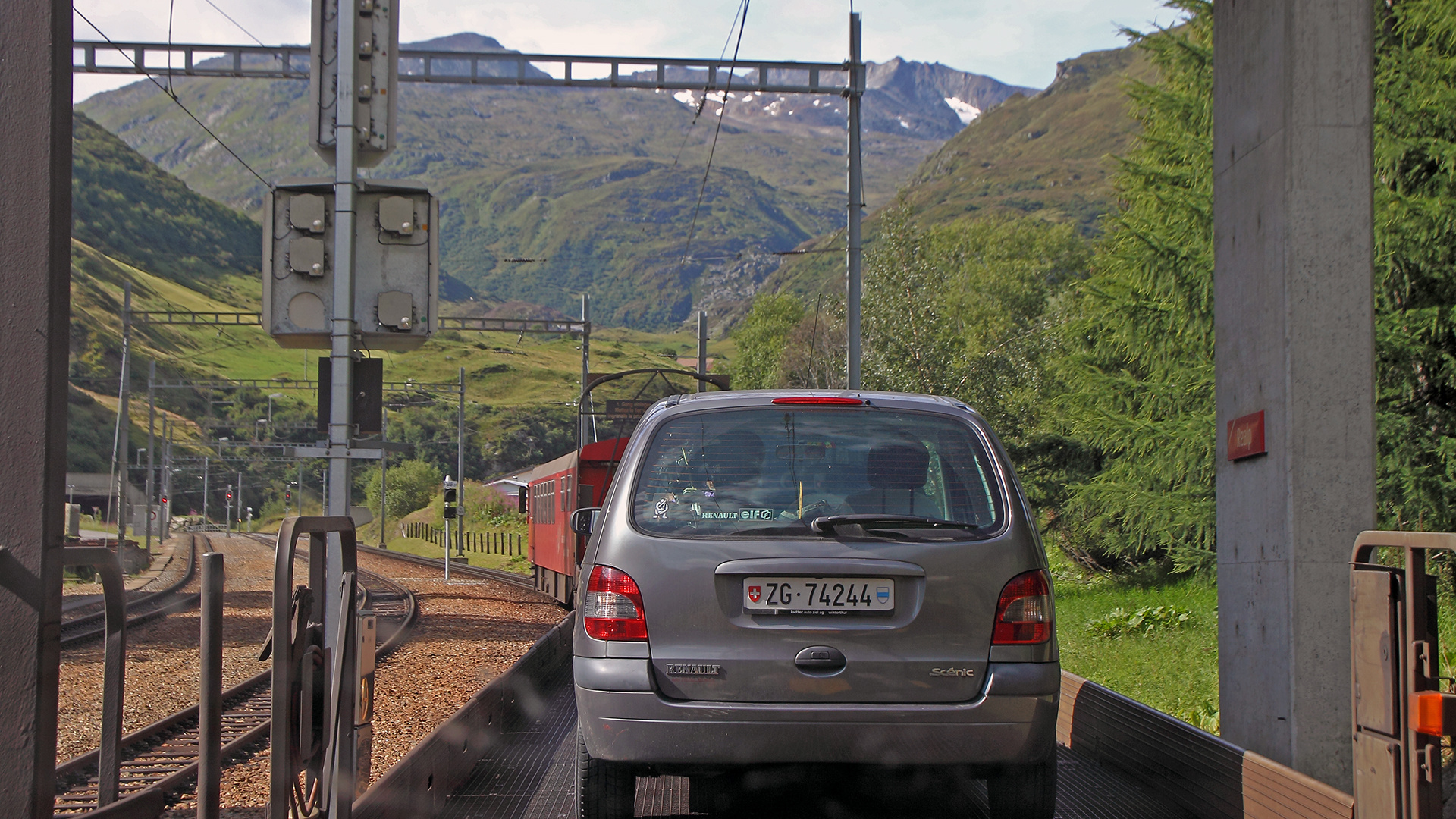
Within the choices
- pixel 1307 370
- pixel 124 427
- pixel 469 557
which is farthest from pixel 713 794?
pixel 469 557

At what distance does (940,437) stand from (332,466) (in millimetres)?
4481

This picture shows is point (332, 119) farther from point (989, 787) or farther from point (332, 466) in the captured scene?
point (989, 787)

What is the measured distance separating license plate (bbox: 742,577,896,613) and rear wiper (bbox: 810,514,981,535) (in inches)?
8.0

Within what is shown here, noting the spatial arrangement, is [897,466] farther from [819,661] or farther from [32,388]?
[32,388]

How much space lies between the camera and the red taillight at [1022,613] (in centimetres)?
462

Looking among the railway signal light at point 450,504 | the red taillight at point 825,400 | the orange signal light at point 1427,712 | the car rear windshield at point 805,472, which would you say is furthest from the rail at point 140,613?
the orange signal light at point 1427,712

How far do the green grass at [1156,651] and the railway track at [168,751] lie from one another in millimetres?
5901

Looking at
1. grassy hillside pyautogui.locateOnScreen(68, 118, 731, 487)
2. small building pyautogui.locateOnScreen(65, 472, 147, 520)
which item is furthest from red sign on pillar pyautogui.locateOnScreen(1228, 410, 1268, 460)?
small building pyautogui.locateOnScreen(65, 472, 147, 520)

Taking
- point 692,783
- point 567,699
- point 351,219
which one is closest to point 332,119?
point 351,219

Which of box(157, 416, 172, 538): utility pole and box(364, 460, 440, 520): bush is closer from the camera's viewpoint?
box(157, 416, 172, 538): utility pole

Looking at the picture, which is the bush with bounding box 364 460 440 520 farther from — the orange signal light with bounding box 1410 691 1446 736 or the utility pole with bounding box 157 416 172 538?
the orange signal light with bounding box 1410 691 1446 736

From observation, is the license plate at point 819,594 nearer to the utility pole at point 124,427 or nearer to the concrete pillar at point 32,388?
the concrete pillar at point 32,388

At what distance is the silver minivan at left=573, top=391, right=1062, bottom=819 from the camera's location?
4504 millimetres

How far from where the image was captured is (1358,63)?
561cm
